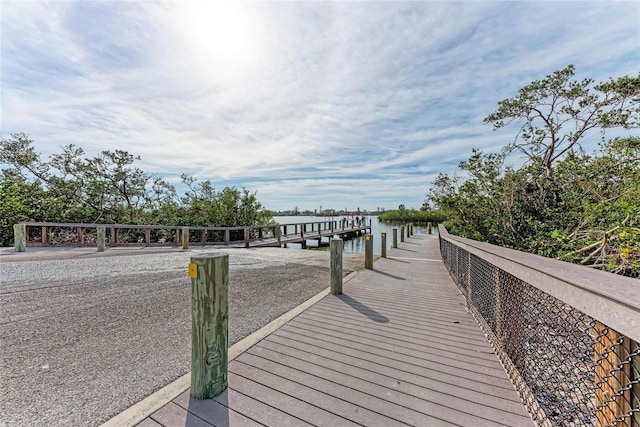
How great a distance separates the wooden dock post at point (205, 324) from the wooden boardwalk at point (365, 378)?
4.4 inches

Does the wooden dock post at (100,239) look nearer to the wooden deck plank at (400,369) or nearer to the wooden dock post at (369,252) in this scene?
the wooden dock post at (369,252)

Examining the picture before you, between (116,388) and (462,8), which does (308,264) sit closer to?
(116,388)

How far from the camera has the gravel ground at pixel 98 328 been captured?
1.77m

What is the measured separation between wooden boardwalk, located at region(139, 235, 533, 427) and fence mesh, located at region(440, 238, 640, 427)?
0.20 m

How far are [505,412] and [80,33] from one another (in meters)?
8.41

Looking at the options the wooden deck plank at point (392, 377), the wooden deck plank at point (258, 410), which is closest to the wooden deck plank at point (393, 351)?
the wooden deck plank at point (392, 377)

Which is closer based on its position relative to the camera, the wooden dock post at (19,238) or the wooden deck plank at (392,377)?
the wooden deck plank at (392,377)

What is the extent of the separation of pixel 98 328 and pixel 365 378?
2993 millimetres

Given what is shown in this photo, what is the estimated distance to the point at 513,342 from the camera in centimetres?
217

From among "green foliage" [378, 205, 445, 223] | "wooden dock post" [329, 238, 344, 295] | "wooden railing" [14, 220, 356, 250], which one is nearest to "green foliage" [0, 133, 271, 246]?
"wooden railing" [14, 220, 356, 250]

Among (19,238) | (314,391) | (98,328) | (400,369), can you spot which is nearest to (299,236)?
(19,238)

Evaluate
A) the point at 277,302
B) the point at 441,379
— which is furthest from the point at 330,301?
the point at 441,379

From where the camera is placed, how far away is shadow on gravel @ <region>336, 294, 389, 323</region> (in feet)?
10.5

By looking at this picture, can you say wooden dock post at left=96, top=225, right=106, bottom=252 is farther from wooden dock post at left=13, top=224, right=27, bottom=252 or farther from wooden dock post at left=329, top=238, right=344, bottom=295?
wooden dock post at left=329, top=238, right=344, bottom=295
